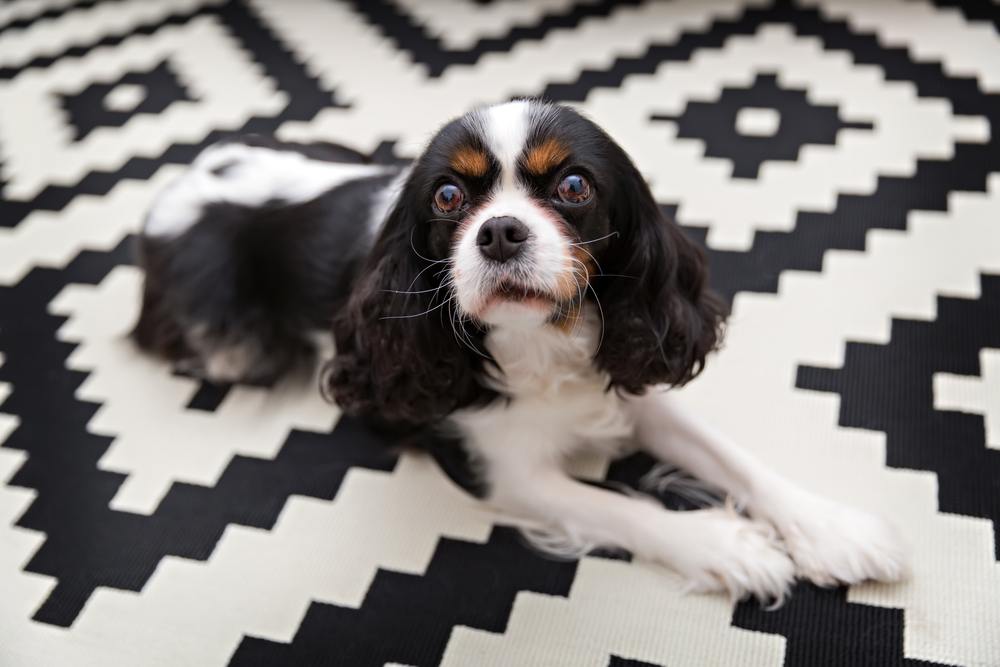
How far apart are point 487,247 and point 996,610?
1.06m

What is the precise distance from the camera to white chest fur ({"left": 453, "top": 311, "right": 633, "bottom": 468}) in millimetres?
1704

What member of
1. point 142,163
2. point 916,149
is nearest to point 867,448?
point 916,149

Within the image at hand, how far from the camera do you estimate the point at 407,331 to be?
169 cm

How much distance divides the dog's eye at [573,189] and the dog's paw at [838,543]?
2.33 ft

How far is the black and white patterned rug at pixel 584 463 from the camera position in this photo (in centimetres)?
171

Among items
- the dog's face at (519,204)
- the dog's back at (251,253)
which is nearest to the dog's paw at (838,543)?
the dog's face at (519,204)

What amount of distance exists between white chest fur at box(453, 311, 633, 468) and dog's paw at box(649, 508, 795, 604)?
259 millimetres

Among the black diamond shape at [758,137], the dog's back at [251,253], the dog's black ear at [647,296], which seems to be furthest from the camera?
the black diamond shape at [758,137]

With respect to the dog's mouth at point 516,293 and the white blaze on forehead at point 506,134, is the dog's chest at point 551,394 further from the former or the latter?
the white blaze on forehead at point 506,134

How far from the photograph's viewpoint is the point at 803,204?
8.34 ft

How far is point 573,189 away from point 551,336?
0.30 metres

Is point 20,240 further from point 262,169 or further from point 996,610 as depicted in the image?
point 996,610

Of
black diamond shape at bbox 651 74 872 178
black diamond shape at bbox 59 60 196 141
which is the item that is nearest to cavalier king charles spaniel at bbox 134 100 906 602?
black diamond shape at bbox 651 74 872 178

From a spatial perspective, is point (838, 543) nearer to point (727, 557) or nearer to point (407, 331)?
point (727, 557)
